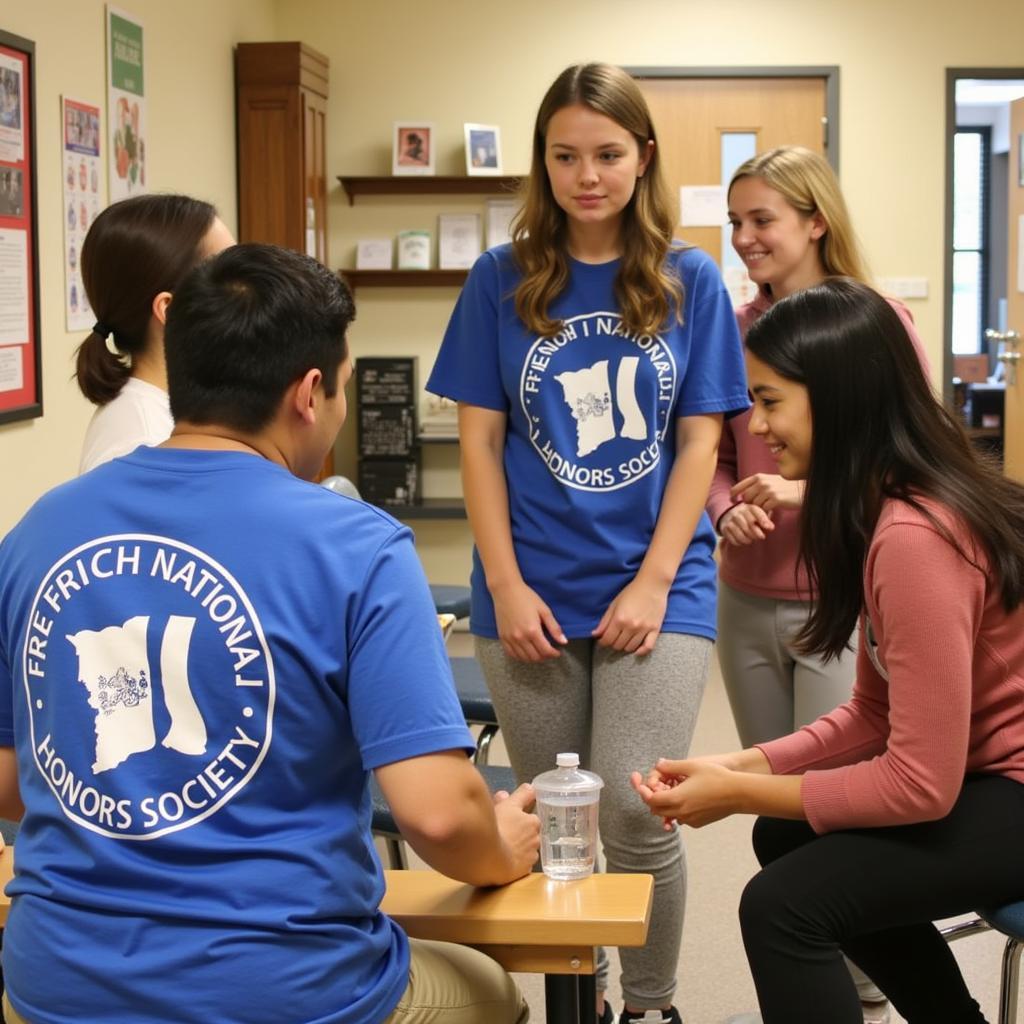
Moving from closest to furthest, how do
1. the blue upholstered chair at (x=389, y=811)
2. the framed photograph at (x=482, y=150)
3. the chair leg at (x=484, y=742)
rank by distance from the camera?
the blue upholstered chair at (x=389, y=811) → the chair leg at (x=484, y=742) → the framed photograph at (x=482, y=150)

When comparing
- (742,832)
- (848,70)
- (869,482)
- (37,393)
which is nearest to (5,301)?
(37,393)

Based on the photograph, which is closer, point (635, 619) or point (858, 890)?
point (858, 890)

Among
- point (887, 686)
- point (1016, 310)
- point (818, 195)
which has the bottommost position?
point (887, 686)

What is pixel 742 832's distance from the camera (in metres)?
3.59

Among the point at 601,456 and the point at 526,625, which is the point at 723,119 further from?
the point at 526,625

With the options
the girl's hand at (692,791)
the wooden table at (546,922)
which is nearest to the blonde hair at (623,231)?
the girl's hand at (692,791)

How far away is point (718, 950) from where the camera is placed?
2855 millimetres

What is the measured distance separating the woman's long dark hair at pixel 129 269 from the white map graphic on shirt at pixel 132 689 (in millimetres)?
813

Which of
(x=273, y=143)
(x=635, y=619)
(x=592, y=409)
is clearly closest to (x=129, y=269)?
(x=592, y=409)

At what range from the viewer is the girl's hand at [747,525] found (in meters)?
2.22

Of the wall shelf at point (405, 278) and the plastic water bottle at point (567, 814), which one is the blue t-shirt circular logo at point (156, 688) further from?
the wall shelf at point (405, 278)

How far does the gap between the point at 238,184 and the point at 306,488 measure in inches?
173

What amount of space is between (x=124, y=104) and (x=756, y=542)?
280cm

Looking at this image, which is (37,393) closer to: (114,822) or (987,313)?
(114,822)
